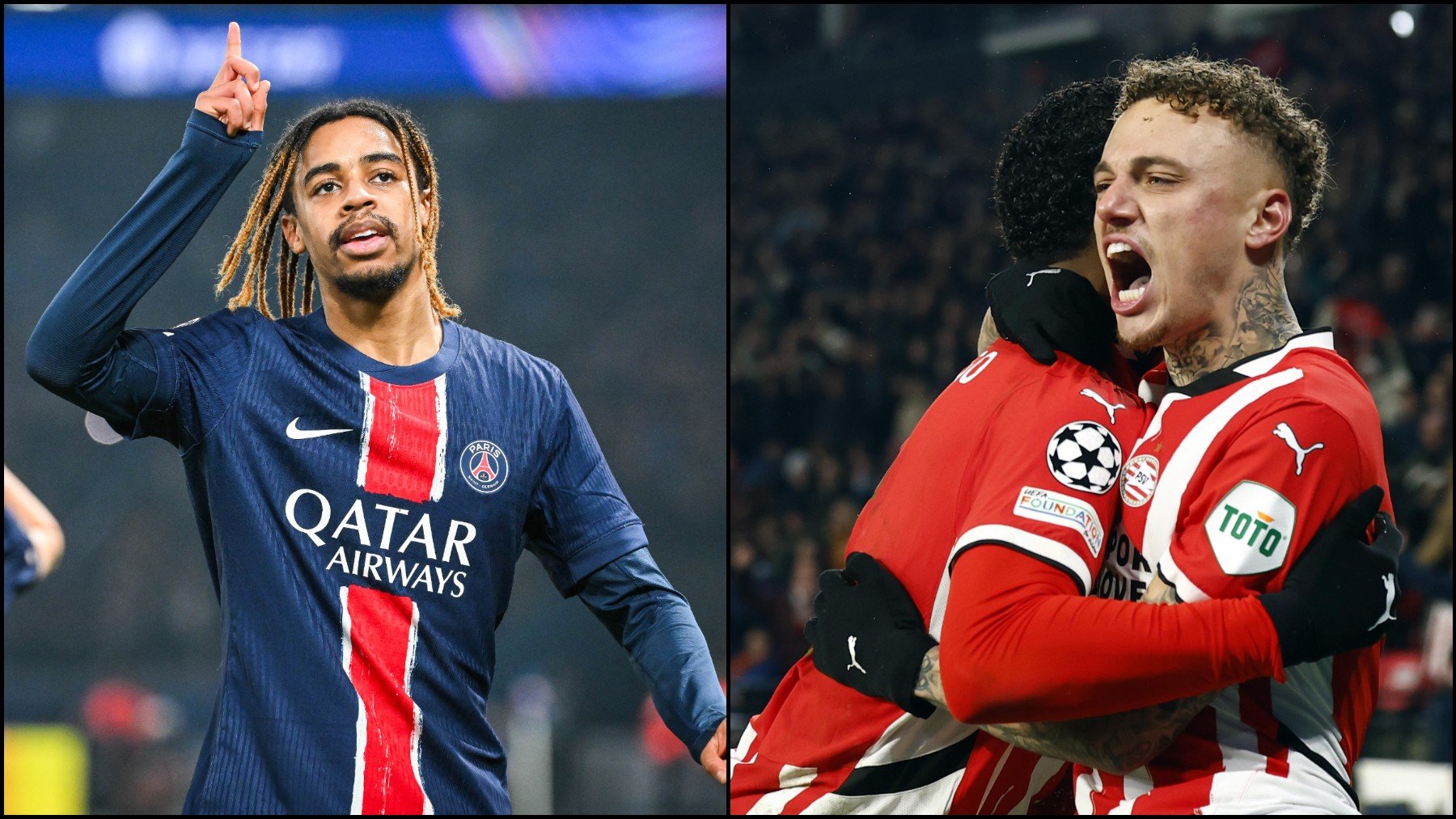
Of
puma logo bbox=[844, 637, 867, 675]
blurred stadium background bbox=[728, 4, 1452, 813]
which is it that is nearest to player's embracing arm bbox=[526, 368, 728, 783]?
puma logo bbox=[844, 637, 867, 675]

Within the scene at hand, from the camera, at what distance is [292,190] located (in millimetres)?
2791

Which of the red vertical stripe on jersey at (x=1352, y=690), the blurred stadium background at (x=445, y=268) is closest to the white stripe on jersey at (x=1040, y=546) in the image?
the red vertical stripe on jersey at (x=1352, y=690)

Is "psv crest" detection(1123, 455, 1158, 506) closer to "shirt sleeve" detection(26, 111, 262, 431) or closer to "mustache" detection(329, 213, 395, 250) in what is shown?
"mustache" detection(329, 213, 395, 250)

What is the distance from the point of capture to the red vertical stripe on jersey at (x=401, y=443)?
8.36 ft

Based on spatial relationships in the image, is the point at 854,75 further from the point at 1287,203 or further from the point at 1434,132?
the point at 1287,203

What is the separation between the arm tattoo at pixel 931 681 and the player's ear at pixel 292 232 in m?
1.52

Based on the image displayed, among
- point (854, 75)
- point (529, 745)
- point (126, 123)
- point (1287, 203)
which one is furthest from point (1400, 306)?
point (126, 123)

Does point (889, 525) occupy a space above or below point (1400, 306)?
below

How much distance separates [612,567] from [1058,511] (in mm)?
1018

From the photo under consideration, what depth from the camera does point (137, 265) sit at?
7.84 feet

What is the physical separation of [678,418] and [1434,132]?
18.5ft

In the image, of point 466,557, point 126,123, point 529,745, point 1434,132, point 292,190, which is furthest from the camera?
point 126,123

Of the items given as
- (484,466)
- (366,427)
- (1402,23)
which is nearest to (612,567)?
(484,466)

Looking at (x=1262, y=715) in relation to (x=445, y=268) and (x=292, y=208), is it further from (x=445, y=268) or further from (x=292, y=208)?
(x=445, y=268)
